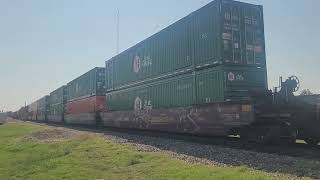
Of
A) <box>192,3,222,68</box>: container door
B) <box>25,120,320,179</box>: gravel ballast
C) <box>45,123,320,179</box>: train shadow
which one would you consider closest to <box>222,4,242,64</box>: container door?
<box>192,3,222,68</box>: container door

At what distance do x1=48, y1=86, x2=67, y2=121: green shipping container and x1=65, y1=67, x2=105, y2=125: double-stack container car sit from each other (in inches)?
235

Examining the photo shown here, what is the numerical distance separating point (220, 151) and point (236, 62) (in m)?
4.17

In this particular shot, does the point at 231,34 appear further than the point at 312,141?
Yes

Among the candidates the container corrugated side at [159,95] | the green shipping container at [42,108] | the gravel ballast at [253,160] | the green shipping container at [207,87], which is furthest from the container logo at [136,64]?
the green shipping container at [42,108]

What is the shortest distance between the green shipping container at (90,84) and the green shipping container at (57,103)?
7.44 meters

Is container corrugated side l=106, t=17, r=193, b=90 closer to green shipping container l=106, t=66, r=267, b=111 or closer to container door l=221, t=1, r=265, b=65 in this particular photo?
green shipping container l=106, t=66, r=267, b=111

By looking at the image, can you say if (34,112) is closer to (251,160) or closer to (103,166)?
(103,166)

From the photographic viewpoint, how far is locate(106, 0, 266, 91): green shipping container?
1655cm

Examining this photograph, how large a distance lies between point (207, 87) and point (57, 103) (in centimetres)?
4526

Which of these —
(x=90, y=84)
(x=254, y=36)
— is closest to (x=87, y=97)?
(x=90, y=84)

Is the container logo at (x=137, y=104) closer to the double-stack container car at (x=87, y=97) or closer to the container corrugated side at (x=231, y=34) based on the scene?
the container corrugated side at (x=231, y=34)

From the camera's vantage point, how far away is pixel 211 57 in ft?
55.5

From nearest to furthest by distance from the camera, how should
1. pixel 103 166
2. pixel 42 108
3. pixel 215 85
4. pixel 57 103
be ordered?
pixel 103 166
pixel 215 85
pixel 57 103
pixel 42 108

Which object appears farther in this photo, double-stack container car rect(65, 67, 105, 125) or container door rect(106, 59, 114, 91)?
double-stack container car rect(65, 67, 105, 125)
